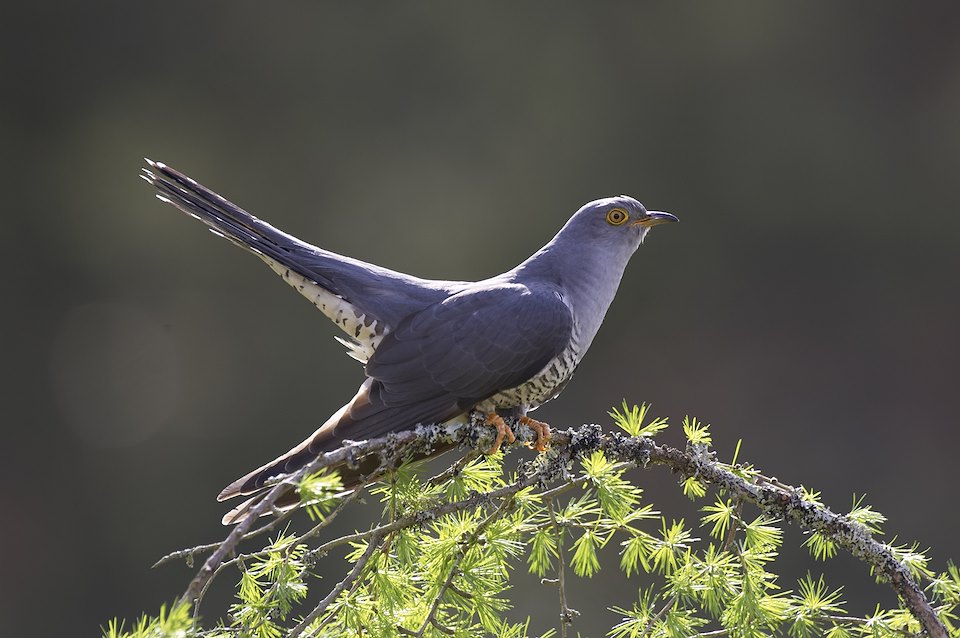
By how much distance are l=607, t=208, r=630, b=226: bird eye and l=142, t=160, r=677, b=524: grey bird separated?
0.13 m

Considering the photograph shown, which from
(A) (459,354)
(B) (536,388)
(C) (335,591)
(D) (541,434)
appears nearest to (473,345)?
(A) (459,354)

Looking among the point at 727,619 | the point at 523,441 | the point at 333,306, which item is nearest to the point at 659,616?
the point at 727,619

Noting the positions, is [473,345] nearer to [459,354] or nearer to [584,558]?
[459,354]

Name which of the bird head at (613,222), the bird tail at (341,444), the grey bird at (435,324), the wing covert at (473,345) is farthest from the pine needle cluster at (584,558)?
the bird head at (613,222)

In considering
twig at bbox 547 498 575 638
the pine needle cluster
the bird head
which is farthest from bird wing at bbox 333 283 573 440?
twig at bbox 547 498 575 638

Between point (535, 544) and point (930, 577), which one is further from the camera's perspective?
point (535, 544)

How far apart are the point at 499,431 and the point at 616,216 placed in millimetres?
766

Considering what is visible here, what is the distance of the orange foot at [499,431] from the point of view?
1.67m

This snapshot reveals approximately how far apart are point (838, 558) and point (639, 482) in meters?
1.52

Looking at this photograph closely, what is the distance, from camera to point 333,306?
2045 mm

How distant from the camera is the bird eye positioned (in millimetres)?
2271

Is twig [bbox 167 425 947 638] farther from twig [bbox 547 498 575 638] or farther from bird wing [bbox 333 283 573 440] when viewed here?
bird wing [bbox 333 283 573 440]

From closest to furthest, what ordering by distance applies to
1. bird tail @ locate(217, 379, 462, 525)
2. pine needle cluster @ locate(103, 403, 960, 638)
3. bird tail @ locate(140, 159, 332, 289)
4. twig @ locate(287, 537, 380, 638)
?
twig @ locate(287, 537, 380, 638) < pine needle cluster @ locate(103, 403, 960, 638) < bird tail @ locate(217, 379, 462, 525) < bird tail @ locate(140, 159, 332, 289)

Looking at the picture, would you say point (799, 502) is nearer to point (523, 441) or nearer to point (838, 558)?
point (523, 441)
